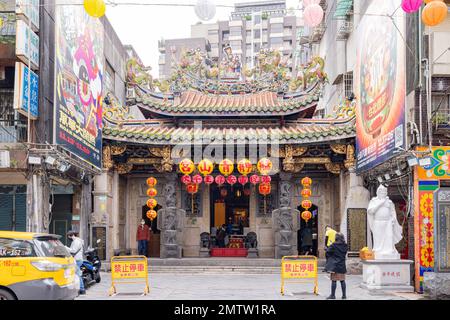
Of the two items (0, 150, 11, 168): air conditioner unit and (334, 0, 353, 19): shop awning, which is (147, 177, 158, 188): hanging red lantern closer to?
(0, 150, 11, 168): air conditioner unit

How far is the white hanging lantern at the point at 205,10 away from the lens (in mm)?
14281

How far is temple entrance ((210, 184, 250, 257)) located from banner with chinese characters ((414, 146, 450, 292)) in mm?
9757

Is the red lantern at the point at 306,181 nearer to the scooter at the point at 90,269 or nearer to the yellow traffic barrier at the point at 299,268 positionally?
the yellow traffic barrier at the point at 299,268

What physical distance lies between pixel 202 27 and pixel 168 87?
157 ft

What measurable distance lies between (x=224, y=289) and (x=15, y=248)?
6.71m

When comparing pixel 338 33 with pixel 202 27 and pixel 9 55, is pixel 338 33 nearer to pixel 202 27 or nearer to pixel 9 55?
pixel 9 55

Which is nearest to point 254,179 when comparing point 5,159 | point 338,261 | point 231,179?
point 231,179

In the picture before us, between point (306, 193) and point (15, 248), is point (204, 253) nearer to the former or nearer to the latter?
point (306, 193)

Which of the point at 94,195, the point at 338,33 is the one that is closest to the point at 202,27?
the point at 338,33

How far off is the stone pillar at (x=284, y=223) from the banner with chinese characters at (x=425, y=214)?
728 centimetres

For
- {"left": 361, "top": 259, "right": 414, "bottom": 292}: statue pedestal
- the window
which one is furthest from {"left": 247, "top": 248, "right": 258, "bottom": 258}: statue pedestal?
the window

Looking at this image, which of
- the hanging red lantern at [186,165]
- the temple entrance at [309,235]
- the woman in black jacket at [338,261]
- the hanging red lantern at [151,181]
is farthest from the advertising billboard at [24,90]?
the temple entrance at [309,235]

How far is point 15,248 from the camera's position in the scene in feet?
31.9

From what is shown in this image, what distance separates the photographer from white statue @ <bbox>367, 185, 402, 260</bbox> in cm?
1462
